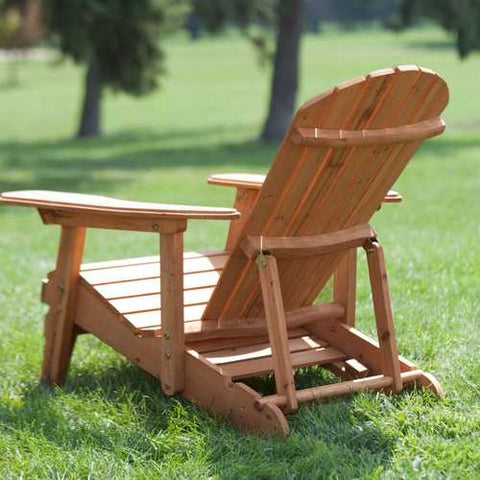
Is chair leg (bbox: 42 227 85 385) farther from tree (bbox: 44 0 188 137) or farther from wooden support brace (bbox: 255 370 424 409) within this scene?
tree (bbox: 44 0 188 137)

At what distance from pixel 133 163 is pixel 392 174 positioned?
14.6 meters

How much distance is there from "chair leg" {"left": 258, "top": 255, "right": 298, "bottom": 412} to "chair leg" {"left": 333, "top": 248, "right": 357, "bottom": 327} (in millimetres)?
618

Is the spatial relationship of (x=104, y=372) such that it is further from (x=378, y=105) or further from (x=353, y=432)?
(x=378, y=105)

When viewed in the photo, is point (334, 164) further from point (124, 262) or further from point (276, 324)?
point (124, 262)

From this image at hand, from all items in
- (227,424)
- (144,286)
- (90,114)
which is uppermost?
(144,286)

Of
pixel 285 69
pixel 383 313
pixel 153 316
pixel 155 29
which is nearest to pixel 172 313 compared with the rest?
pixel 153 316

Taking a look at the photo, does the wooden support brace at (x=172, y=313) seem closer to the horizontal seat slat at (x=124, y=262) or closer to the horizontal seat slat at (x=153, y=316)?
the horizontal seat slat at (x=153, y=316)

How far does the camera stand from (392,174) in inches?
143

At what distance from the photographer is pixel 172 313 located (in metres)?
3.62

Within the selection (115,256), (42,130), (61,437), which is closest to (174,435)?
(61,437)

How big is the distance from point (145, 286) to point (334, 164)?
1056 millimetres

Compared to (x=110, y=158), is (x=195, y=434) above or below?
above

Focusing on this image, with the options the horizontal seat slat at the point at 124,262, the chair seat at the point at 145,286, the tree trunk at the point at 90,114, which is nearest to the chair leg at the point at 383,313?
the chair seat at the point at 145,286

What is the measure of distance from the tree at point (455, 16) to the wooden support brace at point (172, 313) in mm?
13783
